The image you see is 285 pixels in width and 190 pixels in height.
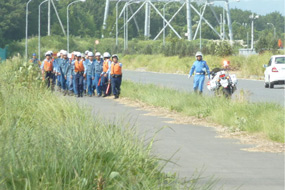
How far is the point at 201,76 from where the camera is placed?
2633cm

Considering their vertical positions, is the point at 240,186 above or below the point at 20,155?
below

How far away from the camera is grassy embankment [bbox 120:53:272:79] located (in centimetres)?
4966

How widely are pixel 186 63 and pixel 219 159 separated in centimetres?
5053

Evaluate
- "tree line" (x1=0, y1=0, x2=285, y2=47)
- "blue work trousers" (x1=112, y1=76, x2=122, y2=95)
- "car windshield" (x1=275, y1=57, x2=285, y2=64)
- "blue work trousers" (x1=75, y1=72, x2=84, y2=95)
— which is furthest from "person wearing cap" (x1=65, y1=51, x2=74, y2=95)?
"tree line" (x1=0, y1=0, x2=285, y2=47)

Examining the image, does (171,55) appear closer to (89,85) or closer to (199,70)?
(89,85)

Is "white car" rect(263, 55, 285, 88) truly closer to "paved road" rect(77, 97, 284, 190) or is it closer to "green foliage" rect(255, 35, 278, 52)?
"paved road" rect(77, 97, 284, 190)

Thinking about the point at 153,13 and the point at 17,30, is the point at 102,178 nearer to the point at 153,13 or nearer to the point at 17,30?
the point at 17,30

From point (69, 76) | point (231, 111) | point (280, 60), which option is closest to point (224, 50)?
point (280, 60)

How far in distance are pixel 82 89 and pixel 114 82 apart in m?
2.63

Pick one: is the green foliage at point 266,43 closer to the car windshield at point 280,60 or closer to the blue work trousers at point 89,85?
the car windshield at point 280,60

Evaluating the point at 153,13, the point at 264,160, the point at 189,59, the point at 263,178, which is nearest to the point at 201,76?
the point at 264,160

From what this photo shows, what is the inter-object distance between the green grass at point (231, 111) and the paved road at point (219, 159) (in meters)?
0.73

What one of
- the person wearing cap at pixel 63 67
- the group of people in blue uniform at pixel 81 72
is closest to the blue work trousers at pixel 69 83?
the group of people in blue uniform at pixel 81 72

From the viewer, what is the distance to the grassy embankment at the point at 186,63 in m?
49.7
